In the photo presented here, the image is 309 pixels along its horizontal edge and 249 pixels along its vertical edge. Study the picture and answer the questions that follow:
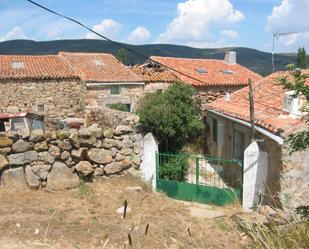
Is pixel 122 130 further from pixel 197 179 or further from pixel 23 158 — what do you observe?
pixel 23 158

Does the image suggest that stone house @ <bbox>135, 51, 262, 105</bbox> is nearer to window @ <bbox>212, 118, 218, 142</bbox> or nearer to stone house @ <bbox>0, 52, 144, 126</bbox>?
stone house @ <bbox>0, 52, 144, 126</bbox>

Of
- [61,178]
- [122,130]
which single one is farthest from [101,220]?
[122,130]

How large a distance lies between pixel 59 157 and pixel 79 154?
1.60ft

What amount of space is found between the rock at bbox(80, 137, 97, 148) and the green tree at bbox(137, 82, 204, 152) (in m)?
2.27

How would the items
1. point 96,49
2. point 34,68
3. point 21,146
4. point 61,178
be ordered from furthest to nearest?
point 96,49
point 34,68
point 61,178
point 21,146

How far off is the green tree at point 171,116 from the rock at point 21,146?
12.0 feet

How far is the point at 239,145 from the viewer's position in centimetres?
1305

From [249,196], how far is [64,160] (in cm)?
490

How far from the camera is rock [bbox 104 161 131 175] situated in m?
10.1

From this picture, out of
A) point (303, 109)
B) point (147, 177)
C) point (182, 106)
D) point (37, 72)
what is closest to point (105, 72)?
A: point (37, 72)

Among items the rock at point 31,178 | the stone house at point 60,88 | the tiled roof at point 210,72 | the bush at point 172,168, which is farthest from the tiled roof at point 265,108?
the stone house at point 60,88

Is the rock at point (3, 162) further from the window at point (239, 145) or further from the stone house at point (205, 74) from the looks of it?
the stone house at point (205, 74)

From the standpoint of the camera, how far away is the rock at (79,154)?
963 centimetres

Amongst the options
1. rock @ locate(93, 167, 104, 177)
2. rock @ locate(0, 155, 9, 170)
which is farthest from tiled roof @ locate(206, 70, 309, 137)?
rock @ locate(0, 155, 9, 170)
